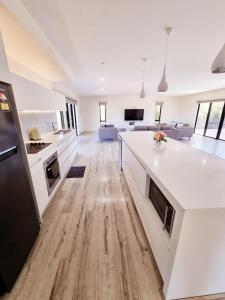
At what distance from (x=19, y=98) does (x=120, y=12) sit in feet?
5.23

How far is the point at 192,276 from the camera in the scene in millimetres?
944

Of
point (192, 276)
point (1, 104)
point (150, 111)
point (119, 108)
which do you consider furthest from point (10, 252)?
point (150, 111)

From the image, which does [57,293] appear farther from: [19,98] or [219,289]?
[19,98]

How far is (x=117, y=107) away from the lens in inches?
360

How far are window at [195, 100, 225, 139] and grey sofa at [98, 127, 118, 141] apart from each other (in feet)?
17.8

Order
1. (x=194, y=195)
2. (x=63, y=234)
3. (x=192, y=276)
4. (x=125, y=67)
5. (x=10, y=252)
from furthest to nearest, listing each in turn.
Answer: (x=125, y=67), (x=63, y=234), (x=10, y=252), (x=192, y=276), (x=194, y=195)

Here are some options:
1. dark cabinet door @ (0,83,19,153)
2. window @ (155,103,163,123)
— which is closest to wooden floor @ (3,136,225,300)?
dark cabinet door @ (0,83,19,153)

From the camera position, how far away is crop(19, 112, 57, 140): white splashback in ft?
8.02

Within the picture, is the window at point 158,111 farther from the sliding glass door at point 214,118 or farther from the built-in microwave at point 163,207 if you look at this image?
the built-in microwave at point 163,207

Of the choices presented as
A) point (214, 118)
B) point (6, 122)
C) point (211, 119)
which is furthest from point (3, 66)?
point (211, 119)

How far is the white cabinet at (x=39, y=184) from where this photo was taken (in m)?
1.62

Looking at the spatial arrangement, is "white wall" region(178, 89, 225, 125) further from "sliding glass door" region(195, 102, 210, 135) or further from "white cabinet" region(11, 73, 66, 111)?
"white cabinet" region(11, 73, 66, 111)

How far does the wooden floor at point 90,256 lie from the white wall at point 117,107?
7411 millimetres

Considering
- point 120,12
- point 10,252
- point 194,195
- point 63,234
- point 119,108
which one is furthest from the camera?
point 119,108
